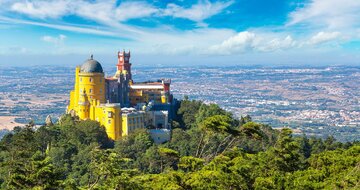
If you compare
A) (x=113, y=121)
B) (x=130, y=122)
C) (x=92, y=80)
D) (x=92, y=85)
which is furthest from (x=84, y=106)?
(x=130, y=122)

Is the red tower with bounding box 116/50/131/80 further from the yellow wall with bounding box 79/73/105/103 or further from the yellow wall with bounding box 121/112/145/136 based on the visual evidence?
the yellow wall with bounding box 121/112/145/136

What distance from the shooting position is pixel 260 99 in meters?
153

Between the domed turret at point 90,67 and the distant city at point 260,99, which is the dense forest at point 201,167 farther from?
the distant city at point 260,99

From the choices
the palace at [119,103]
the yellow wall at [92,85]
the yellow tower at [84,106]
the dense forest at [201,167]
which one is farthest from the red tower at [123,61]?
the dense forest at [201,167]

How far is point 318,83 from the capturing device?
190375mm

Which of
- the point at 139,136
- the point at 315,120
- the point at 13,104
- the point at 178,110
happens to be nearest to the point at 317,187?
the point at 139,136

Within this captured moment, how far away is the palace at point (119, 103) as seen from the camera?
45.7 m

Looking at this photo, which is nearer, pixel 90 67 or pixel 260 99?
pixel 90 67

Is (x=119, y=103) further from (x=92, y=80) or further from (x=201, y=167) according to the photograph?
(x=201, y=167)

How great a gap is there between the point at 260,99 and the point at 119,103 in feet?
357

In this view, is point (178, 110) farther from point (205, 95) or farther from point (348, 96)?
point (348, 96)

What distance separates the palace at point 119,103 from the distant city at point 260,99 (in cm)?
4849

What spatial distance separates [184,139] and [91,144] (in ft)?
30.3

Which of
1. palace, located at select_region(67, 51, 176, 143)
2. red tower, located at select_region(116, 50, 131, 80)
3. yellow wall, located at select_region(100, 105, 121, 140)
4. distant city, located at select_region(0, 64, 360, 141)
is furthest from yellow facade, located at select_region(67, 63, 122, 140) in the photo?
distant city, located at select_region(0, 64, 360, 141)
